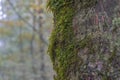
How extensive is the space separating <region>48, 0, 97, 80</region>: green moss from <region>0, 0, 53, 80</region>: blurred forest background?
5.83 m

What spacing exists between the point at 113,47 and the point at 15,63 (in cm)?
790

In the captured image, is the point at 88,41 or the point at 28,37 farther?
the point at 28,37

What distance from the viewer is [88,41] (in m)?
1.02

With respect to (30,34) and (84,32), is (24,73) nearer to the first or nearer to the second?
(30,34)

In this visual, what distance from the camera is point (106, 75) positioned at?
38.3 inches

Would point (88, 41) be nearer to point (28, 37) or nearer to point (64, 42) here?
point (64, 42)

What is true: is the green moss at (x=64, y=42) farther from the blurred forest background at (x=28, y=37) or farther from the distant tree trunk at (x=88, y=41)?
the blurred forest background at (x=28, y=37)

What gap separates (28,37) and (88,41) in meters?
9.65

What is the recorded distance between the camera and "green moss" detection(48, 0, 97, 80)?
1.06m

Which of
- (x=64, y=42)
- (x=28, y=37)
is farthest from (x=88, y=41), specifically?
(x=28, y=37)

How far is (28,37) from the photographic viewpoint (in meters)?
10.6

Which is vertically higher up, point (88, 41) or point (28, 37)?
point (28, 37)

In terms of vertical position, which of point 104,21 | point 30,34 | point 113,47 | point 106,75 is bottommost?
point 106,75

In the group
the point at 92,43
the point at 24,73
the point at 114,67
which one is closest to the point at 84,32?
the point at 92,43
